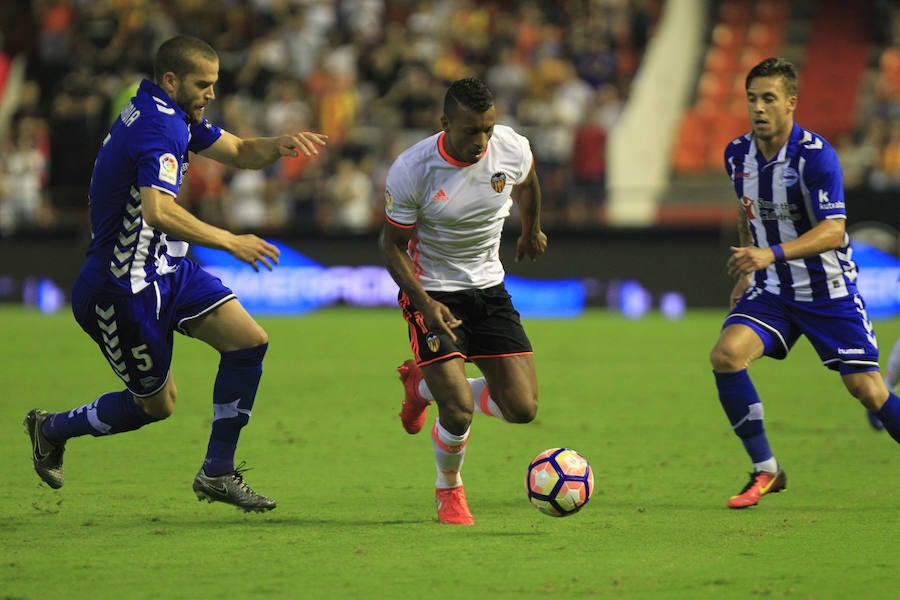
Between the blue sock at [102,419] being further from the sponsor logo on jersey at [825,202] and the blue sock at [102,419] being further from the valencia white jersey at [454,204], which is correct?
the sponsor logo on jersey at [825,202]

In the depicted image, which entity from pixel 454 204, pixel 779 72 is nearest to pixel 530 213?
pixel 454 204

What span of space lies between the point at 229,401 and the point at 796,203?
2.95 meters

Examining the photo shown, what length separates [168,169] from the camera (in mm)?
6023

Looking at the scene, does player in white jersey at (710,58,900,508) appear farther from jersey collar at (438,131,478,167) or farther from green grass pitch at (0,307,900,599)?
jersey collar at (438,131,478,167)

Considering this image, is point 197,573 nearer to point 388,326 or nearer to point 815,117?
point 388,326

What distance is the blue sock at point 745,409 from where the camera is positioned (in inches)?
265

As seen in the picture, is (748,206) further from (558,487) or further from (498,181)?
(558,487)

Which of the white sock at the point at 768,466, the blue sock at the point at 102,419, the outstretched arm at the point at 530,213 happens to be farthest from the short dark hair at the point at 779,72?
the blue sock at the point at 102,419

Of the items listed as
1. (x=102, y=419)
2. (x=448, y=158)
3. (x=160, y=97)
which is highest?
(x=160, y=97)

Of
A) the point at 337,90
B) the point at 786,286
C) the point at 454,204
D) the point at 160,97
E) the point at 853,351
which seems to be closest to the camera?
the point at 160,97

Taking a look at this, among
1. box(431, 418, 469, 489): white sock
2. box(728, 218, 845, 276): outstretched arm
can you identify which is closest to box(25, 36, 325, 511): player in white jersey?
box(431, 418, 469, 489): white sock

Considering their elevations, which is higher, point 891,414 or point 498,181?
point 498,181

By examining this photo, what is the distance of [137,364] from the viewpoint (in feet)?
20.7

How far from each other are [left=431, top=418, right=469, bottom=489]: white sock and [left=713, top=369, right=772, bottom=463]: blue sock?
1395 mm
